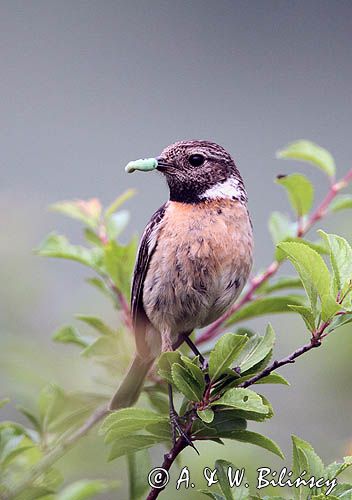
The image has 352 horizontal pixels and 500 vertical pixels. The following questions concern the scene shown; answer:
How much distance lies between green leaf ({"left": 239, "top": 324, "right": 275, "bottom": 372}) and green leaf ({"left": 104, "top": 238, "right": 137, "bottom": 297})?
2.84 feet

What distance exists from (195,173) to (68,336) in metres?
1.04

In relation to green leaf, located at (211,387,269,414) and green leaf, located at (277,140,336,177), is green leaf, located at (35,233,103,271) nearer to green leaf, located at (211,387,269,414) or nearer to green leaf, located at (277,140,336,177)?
green leaf, located at (277,140,336,177)

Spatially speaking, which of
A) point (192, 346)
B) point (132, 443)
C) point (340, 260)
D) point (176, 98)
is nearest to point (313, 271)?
point (340, 260)

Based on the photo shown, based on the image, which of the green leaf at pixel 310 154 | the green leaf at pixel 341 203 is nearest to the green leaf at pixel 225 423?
the green leaf at pixel 341 203

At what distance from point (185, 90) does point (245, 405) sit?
8.17 m

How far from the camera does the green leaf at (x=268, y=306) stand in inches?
134

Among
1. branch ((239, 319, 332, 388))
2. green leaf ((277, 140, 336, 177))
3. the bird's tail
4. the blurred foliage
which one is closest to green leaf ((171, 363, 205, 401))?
the blurred foliage

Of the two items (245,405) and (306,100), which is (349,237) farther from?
(306,100)

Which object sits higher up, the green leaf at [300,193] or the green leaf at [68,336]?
the green leaf at [300,193]

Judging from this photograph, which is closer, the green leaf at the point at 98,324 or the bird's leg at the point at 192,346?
the green leaf at the point at 98,324

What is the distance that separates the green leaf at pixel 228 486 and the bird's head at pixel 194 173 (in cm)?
162

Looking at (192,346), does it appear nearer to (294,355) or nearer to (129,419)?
(129,419)

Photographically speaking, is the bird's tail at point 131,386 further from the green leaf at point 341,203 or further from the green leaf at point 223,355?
the green leaf at point 341,203

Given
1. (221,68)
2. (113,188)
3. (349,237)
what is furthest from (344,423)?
(221,68)
